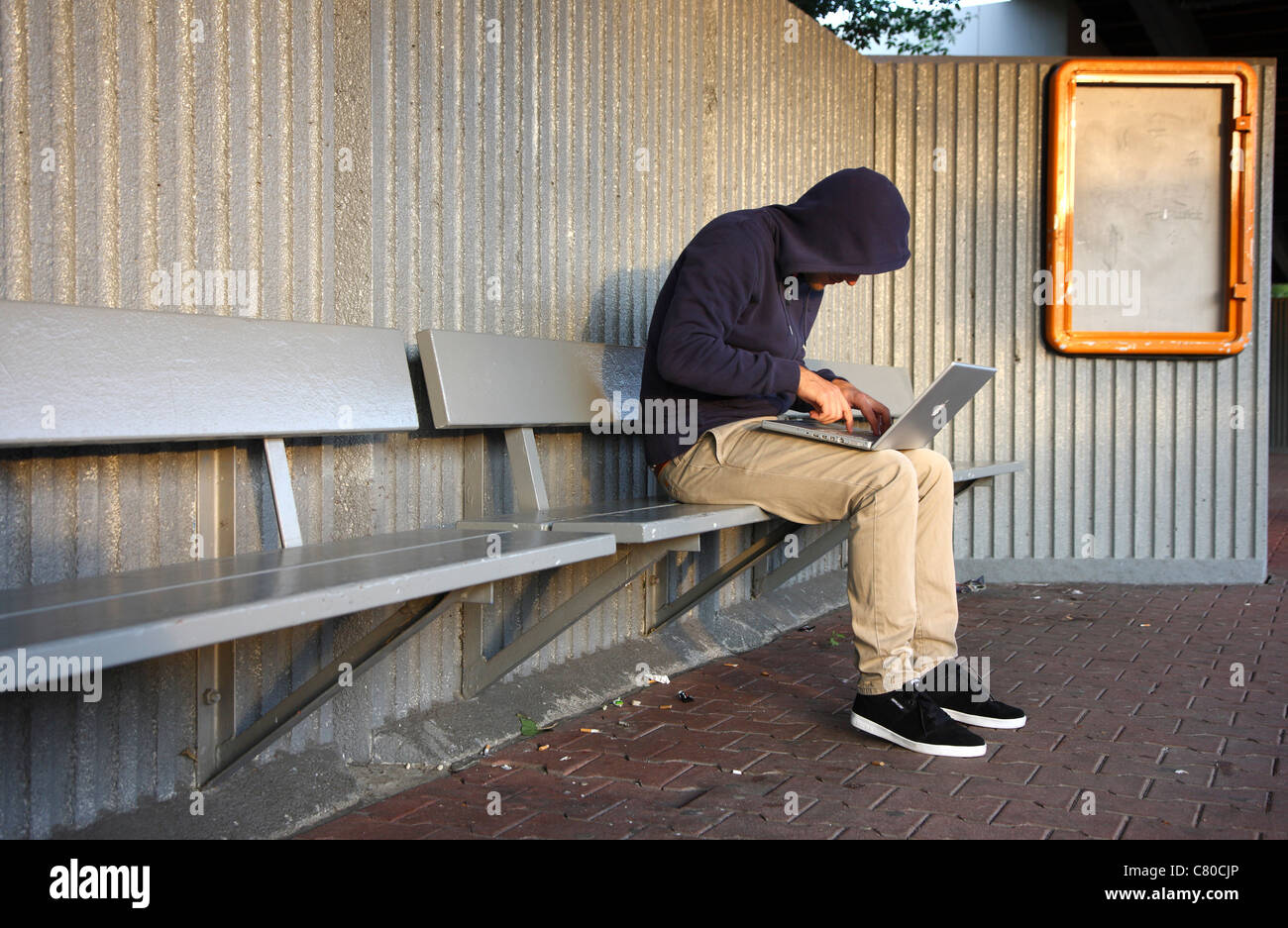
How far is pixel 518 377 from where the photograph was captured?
3.67 m

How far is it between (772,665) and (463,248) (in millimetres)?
1975

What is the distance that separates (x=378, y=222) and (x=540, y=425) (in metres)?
0.79

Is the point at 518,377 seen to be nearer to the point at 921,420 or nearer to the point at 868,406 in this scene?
the point at 868,406

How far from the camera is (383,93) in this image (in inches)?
133

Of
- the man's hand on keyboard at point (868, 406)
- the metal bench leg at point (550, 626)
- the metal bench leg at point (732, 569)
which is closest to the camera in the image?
the metal bench leg at point (550, 626)

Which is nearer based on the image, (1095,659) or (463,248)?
(463,248)

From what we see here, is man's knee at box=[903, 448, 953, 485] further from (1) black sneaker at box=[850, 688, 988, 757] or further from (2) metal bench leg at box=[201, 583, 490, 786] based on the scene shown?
(2) metal bench leg at box=[201, 583, 490, 786]

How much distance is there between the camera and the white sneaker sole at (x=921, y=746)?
3260mm

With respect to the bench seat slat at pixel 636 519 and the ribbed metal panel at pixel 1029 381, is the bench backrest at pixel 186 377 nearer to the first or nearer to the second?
the bench seat slat at pixel 636 519

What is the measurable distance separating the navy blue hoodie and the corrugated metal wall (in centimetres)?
61

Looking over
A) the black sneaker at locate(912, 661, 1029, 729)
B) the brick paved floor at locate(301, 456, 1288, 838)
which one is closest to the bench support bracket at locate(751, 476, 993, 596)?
the brick paved floor at locate(301, 456, 1288, 838)

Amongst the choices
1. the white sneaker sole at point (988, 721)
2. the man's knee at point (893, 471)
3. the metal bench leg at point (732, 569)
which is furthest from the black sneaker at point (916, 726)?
the metal bench leg at point (732, 569)
